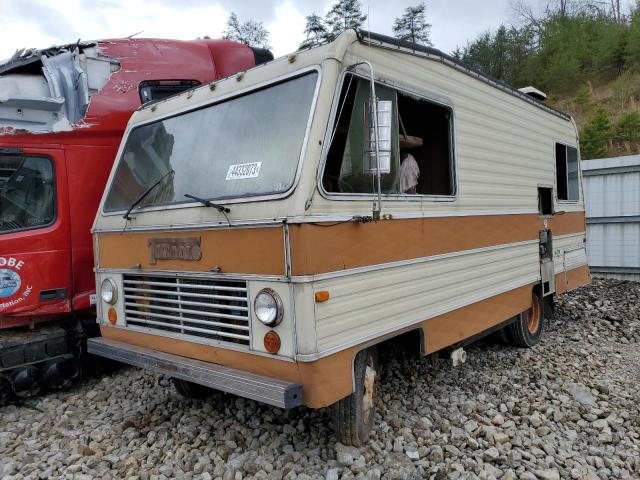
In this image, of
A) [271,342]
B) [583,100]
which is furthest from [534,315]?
[583,100]

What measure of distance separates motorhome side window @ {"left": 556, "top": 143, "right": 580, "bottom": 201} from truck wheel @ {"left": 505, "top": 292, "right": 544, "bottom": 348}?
146cm

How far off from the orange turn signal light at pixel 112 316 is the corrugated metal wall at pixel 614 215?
883cm

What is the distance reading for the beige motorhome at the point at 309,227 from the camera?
2.91 meters

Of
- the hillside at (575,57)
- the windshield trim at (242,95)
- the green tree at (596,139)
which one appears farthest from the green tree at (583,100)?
the windshield trim at (242,95)

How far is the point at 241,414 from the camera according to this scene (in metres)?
4.17

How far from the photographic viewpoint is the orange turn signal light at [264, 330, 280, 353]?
9.52 feet

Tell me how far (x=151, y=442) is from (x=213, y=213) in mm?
1908

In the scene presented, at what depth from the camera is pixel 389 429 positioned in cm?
380

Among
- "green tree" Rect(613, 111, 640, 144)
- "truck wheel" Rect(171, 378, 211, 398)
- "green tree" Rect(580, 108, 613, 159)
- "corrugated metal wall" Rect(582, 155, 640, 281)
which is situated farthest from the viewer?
"green tree" Rect(613, 111, 640, 144)

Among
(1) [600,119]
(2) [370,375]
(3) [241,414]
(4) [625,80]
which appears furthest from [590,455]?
(4) [625,80]

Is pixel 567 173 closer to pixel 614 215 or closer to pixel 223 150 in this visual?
pixel 614 215

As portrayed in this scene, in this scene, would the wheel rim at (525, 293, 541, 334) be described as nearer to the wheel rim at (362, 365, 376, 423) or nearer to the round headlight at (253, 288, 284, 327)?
the wheel rim at (362, 365, 376, 423)

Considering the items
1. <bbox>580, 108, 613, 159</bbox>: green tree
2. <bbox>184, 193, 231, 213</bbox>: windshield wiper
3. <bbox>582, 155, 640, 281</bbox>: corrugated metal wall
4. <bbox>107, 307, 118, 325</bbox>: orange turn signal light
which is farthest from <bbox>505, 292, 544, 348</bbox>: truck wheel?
<bbox>580, 108, 613, 159</bbox>: green tree

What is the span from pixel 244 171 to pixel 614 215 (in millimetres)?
8442
